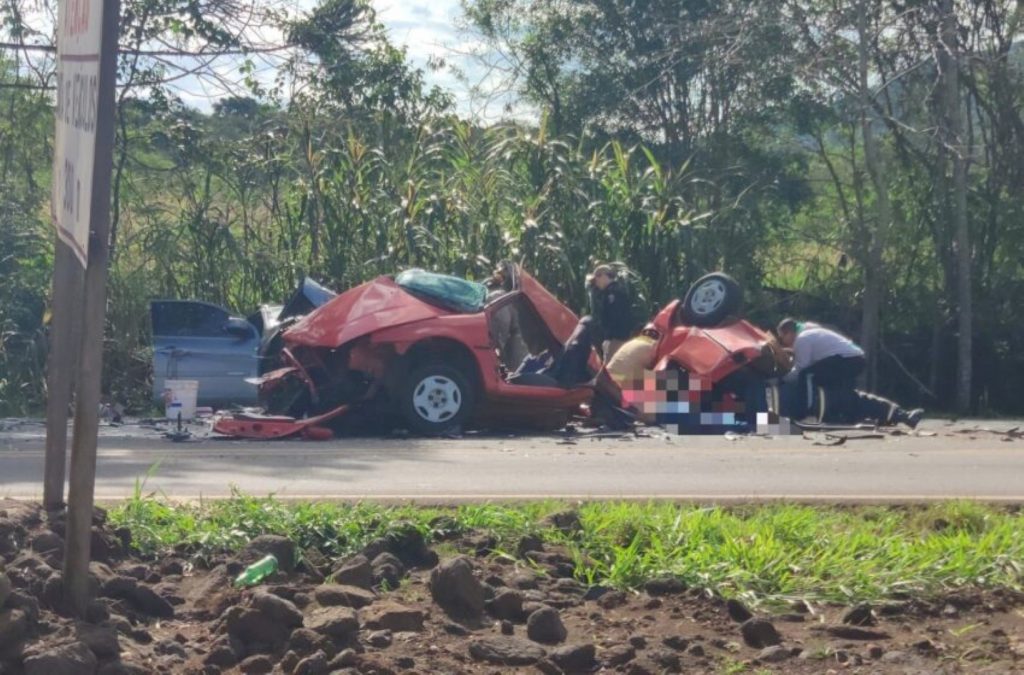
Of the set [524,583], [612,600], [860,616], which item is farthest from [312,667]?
[860,616]

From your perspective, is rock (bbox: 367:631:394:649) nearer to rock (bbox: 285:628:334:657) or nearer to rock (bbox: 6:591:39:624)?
rock (bbox: 285:628:334:657)

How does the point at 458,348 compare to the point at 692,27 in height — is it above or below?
below

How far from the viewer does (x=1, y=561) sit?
5375mm

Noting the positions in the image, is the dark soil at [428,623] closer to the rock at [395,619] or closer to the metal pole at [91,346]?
the rock at [395,619]

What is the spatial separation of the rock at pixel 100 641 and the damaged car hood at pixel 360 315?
27.8ft

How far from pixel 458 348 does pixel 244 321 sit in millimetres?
2891

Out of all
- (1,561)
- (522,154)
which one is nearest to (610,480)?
(1,561)

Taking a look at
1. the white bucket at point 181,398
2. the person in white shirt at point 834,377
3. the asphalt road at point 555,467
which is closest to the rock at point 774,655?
the asphalt road at point 555,467

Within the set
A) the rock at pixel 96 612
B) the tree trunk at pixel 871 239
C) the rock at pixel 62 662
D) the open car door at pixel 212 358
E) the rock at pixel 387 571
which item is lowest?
the rock at pixel 62 662

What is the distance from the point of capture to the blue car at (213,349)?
49.2 ft

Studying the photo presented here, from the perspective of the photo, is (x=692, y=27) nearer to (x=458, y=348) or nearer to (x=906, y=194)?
(x=906, y=194)

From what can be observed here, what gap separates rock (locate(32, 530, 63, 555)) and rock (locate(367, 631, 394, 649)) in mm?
1420

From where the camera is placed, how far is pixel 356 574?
229 inches

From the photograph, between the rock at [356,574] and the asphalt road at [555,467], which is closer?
the rock at [356,574]
